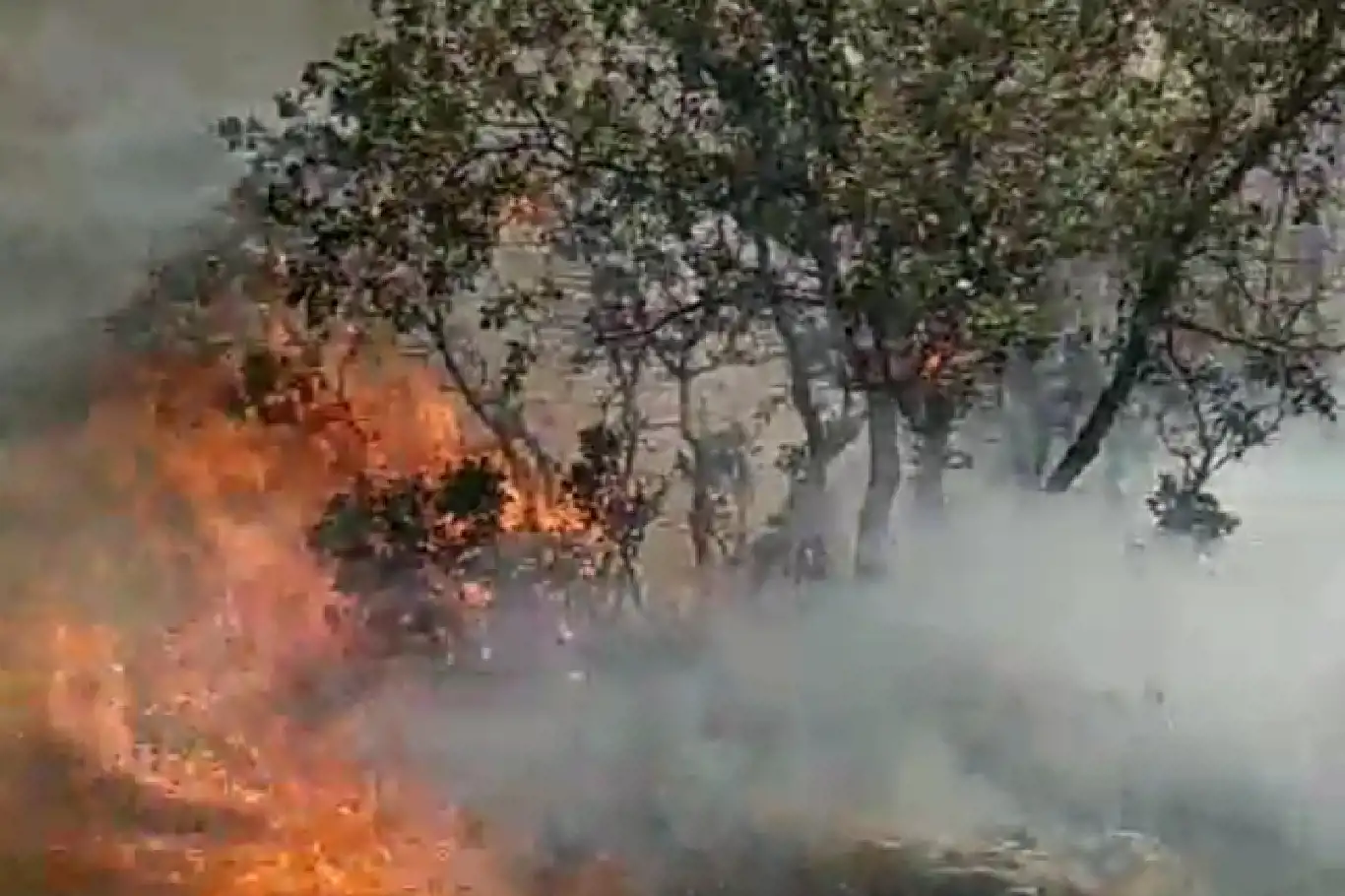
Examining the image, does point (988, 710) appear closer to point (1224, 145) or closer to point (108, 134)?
point (1224, 145)

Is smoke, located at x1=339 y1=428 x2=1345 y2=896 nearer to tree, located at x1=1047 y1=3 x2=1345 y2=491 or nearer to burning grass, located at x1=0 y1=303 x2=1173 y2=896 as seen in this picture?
burning grass, located at x1=0 y1=303 x2=1173 y2=896

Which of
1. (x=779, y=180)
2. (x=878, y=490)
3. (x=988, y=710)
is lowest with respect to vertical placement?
(x=988, y=710)

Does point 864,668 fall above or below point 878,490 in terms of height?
below

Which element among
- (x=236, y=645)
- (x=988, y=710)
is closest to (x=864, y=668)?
(x=988, y=710)

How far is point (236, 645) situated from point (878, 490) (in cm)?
56

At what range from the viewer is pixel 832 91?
171 centimetres

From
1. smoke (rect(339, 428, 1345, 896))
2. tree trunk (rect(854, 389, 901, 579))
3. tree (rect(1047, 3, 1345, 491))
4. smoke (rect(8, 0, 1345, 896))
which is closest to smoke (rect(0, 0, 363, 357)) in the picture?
smoke (rect(8, 0, 1345, 896))

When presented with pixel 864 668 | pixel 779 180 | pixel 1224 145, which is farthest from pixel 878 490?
pixel 1224 145

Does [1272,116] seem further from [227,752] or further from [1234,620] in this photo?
[227,752]

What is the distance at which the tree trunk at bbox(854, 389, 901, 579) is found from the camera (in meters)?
1.75

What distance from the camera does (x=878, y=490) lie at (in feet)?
5.81

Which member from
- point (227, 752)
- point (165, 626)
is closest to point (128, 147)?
point (165, 626)

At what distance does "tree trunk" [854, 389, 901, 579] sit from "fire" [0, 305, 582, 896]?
0.25 m

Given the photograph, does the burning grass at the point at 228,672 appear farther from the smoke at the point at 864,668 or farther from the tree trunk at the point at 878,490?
the tree trunk at the point at 878,490
